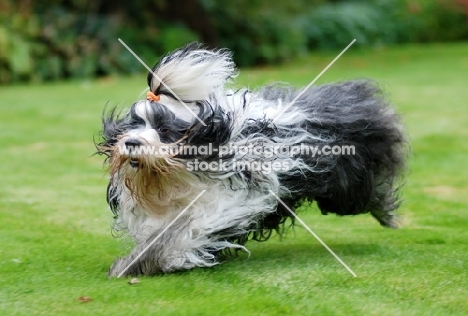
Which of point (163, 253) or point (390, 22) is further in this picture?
point (390, 22)

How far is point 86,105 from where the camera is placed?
45.5 ft

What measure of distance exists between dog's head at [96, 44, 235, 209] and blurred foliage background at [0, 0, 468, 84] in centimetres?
1236

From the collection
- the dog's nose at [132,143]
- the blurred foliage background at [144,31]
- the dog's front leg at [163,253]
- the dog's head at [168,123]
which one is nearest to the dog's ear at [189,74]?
the dog's head at [168,123]

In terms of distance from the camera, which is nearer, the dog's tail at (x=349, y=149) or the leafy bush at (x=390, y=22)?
the dog's tail at (x=349, y=149)

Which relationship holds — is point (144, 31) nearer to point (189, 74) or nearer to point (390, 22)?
point (390, 22)

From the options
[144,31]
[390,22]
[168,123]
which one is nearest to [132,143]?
[168,123]

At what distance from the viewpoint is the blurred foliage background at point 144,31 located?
17.5 m

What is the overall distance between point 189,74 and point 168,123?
0.32 metres

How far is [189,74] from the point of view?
4883mm

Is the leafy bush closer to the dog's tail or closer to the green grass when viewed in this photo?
the green grass

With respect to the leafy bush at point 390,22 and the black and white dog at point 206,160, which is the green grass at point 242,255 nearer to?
the black and white dog at point 206,160

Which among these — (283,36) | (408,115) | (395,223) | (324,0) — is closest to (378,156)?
(395,223)

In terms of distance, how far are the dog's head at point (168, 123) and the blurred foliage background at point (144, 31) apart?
487 inches

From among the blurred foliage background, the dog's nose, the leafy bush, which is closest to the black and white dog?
the dog's nose
